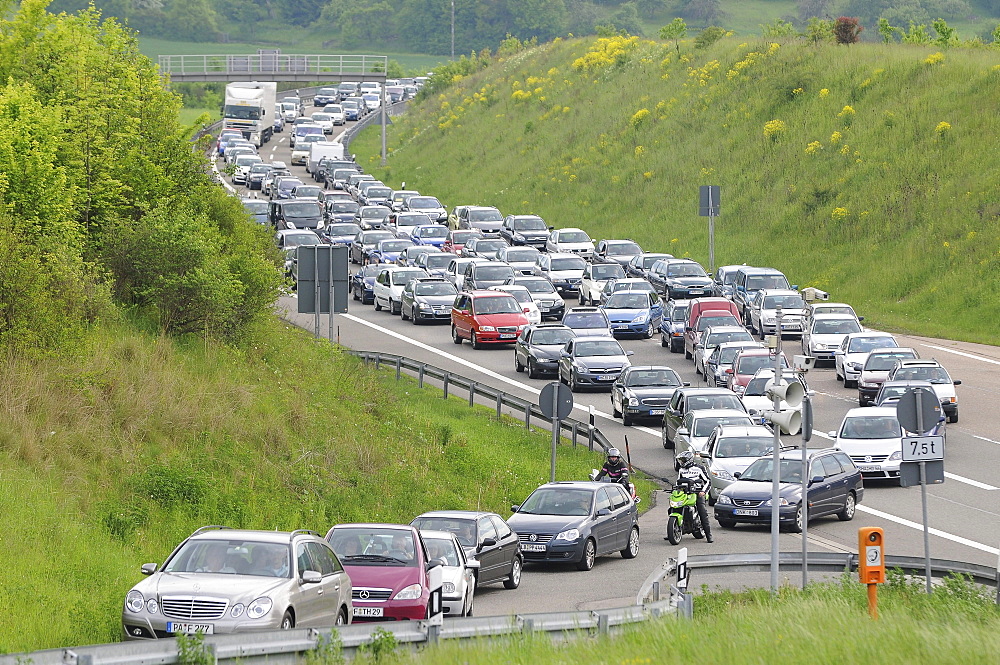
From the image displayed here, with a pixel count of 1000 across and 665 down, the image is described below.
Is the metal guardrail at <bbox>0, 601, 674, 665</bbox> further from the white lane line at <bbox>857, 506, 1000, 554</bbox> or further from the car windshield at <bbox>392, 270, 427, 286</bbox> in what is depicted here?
the car windshield at <bbox>392, 270, 427, 286</bbox>

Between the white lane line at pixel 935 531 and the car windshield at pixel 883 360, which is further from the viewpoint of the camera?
the car windshield at pixel 883 360

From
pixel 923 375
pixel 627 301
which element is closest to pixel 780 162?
pixel 627 301

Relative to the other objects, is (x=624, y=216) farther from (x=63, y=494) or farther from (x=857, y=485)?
(x=63, y=494)

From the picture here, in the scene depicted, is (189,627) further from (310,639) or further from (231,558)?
(310,639)

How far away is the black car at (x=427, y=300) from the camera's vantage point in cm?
5256

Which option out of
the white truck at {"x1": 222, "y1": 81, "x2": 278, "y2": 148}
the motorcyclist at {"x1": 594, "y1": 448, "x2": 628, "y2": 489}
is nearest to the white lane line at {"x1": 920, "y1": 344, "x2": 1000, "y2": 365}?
the motorcyclist at {"x1": 594, "y1": 448, "x2": 628, "y2": 489}

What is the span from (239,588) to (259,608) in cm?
39

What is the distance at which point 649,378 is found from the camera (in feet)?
127

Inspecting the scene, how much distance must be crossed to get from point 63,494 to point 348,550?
167 inches

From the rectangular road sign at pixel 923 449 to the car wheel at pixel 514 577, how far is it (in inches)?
218

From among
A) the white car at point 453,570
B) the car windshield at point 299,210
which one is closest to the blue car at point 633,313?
the car windshield at point 299,210

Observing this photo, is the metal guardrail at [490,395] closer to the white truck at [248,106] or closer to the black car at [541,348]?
the black car at [541,348]

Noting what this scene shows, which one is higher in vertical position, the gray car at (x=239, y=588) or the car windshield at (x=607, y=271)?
the car windshield at (x=607, y=271)

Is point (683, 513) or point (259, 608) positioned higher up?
point (259, 608)
